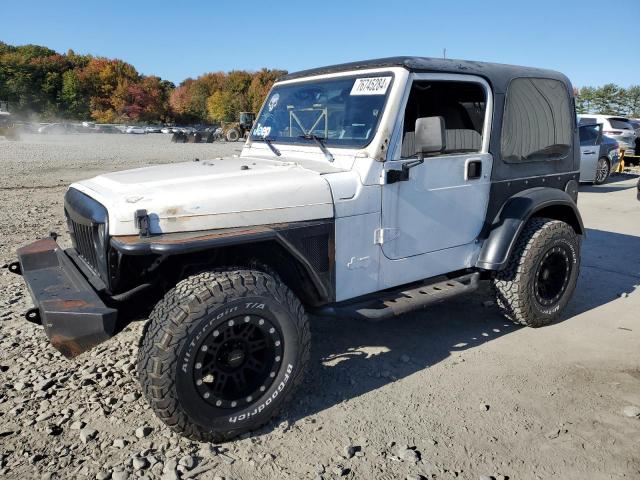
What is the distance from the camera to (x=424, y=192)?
3.57 metres

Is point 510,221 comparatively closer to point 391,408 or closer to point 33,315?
point 391,408

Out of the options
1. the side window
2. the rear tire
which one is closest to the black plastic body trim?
the side window

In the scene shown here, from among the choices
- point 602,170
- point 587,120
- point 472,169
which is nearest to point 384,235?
point 472,169

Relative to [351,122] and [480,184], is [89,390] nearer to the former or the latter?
[351,122]

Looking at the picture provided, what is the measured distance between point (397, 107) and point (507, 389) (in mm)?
2029

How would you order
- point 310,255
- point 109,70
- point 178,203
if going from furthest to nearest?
point 109,70, point 310,255, point 178,203

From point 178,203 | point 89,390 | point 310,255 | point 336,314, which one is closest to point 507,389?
point 336,314

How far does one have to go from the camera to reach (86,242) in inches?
127

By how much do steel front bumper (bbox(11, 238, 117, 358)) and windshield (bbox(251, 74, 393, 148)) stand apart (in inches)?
71.5

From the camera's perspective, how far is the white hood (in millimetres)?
2717

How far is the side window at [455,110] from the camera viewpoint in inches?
147

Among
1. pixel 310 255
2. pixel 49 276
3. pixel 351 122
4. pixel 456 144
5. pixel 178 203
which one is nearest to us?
pixel 178 203

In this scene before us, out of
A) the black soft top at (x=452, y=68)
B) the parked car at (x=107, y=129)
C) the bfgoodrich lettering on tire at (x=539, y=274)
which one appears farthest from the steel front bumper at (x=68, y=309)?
the parked car at (x=107, y=129)

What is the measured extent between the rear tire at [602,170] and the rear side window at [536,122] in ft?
33.9
